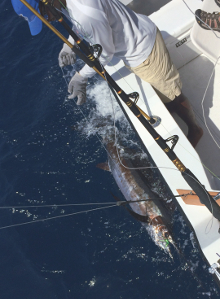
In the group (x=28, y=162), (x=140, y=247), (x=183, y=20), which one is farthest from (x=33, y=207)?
(x=183, y=20)

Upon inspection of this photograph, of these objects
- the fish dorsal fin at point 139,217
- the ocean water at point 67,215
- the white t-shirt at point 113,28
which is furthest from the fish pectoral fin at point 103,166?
the white t-shirt at point 113,28

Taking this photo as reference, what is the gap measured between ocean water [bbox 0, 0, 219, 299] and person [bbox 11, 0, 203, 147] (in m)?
1.60

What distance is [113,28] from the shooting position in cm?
245

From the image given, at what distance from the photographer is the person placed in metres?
2.19

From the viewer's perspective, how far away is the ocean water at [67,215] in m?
4.18

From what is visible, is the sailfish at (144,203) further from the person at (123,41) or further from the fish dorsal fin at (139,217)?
the person at (123,41)

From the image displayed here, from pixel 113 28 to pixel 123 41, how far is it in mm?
217

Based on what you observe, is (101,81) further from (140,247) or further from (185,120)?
(140,247)

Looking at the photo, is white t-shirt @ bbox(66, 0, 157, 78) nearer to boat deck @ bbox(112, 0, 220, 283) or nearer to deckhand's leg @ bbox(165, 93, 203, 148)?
boat deck @ bbox(112, 0, 220, 283)

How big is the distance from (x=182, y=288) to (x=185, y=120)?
2526 mm

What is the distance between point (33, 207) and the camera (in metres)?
5.04

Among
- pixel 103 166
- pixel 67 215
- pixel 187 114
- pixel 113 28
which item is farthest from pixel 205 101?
pixel 67 215

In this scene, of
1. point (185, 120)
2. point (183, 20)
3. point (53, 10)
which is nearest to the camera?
point (53, 10)

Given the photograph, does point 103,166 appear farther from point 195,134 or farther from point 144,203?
point 195,134
